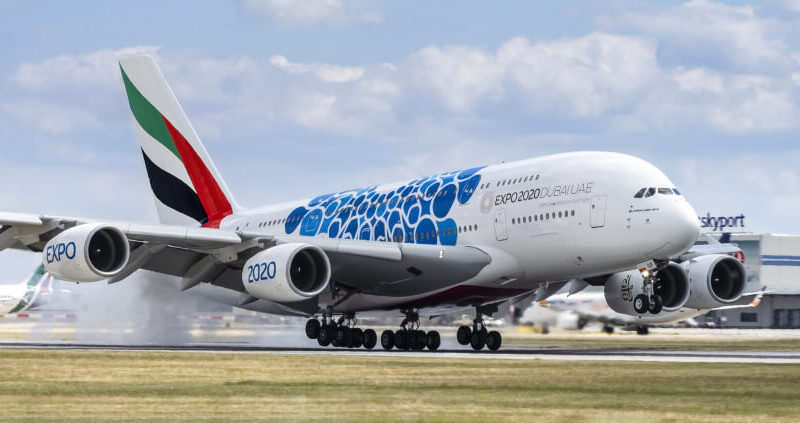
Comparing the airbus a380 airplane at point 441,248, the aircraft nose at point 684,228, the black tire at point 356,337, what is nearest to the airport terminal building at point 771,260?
the airbus a380 airplane at point 441,248

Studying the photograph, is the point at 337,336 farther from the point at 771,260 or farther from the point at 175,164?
the point at 771,260

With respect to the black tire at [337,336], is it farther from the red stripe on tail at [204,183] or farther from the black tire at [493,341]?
the red stripe on tail at [204,183]

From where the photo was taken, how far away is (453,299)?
36.0 metres

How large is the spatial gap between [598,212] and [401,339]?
8.66 meters

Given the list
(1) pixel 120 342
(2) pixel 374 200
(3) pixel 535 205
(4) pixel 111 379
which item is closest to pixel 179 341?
(1) pixel 120 342

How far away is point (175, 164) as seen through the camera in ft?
146

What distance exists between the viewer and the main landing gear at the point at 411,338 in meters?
36.9

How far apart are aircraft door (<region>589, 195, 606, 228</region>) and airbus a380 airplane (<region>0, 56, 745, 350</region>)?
35 millimetres

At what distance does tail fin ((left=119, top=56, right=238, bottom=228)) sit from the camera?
44406 mm

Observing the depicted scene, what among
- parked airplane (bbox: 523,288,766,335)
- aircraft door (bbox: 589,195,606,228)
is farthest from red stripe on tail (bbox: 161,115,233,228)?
aircraft door (bbox: 589,195,606,228)

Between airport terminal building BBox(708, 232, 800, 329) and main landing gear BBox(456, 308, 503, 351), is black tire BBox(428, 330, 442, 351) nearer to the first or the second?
main landing gear BBox(456, 308, 503, 351)

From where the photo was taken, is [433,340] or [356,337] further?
[356,337]

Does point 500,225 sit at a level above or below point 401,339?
above

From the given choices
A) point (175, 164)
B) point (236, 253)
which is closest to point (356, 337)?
point (236, 253)
